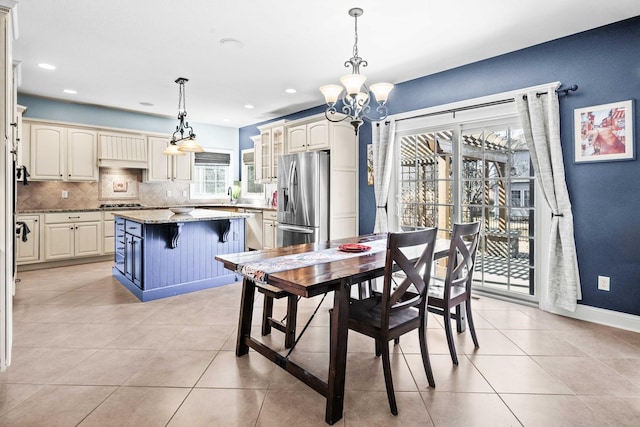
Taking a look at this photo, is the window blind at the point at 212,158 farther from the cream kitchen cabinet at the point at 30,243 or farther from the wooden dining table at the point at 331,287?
the wooden dining table at the point at 331,287

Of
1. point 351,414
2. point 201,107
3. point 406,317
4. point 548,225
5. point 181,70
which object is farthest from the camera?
point 201,107

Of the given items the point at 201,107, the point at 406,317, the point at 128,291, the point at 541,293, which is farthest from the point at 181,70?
the point at 541,293

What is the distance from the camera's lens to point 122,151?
238 inches

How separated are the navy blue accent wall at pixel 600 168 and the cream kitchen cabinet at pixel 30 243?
638cm

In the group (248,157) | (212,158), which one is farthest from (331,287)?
(212,158)

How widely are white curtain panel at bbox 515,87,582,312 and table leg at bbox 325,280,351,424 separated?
249 centimetres

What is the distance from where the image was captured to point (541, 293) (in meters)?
3.46

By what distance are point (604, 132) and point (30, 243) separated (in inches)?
274

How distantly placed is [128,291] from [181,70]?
2666mm

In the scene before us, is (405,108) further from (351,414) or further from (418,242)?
(351,414)

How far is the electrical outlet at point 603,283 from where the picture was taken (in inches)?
121

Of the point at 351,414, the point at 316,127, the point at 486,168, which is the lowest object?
the point at 351,414

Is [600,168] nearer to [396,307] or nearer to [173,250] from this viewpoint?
[396,307]

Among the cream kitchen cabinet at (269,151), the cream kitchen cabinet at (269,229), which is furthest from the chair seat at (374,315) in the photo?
the cream kitchen cabinet at (269,151)
